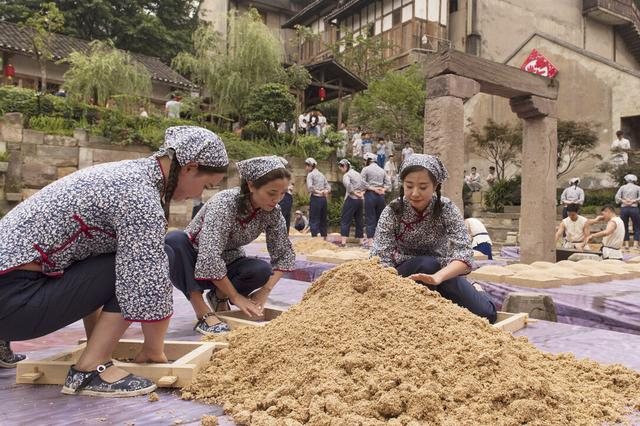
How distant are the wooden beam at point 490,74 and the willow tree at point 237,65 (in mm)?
9275

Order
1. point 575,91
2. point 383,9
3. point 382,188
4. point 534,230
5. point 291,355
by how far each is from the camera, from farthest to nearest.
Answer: point 383,9
point 575,91
point 382,188
point 534,230
point 291,355

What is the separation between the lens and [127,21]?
19.3 m

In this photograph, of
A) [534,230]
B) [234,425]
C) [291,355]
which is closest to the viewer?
[234,425]

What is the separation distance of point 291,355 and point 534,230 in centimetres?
589

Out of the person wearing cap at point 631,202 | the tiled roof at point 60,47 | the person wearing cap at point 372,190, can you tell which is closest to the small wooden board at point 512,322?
the person wearing cap at point 372,190

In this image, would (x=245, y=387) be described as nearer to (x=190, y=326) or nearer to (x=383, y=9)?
(x=190, y=326)

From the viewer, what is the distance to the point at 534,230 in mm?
7012

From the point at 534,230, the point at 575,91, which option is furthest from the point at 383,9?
the point at 534,230

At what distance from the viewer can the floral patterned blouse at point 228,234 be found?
2693 millimetres

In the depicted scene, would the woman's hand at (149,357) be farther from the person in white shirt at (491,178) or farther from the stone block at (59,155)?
the person in white shirt at (491,178)

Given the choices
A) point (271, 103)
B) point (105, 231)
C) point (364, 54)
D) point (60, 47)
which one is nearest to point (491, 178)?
point (271, 103)

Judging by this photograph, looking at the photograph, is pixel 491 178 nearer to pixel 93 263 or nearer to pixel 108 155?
pixel 108 155

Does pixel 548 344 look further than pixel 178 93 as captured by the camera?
→ No

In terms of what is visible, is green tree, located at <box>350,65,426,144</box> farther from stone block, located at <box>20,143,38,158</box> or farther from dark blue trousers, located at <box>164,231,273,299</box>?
dark blue trousers, located at <box>164,231,273,299</box>
